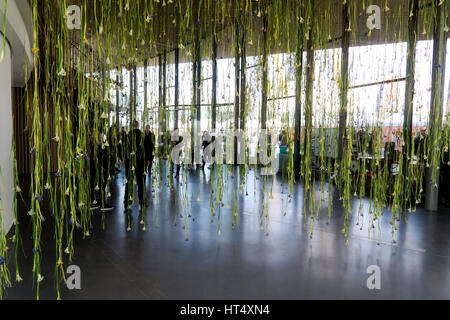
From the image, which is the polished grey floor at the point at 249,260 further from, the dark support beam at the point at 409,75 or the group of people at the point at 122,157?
the dark support beam at the point at 409,75

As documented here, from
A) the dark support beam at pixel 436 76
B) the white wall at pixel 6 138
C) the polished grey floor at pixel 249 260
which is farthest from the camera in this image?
the dark support beam at pixel 436 76

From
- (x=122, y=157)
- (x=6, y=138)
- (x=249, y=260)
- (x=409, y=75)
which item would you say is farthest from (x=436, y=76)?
(x=6, y=138)

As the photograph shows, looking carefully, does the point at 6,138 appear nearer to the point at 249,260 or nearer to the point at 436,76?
the point at 249,260

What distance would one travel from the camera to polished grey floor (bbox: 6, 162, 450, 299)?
2023 mm

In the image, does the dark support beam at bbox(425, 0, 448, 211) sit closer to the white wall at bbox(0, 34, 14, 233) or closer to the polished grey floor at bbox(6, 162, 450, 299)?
the polished grey floor at bbox(6, 162, 450, 299)

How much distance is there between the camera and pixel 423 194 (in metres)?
4.49

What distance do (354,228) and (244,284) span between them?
1.81 meters

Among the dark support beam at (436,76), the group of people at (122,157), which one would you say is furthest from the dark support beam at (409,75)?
the group of people at (122,157)

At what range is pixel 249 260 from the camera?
8.24 feet

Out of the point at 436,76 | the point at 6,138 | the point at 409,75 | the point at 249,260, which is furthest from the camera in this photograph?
the point at 436,76

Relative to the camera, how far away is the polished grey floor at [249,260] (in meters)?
2.02

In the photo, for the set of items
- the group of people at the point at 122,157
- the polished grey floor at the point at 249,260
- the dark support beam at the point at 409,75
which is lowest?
the polished grey floor at the point at 249,260

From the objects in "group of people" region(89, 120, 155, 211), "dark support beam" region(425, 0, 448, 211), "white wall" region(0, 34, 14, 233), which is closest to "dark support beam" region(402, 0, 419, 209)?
"dark support beam" region(425, 0, 448, 211)
